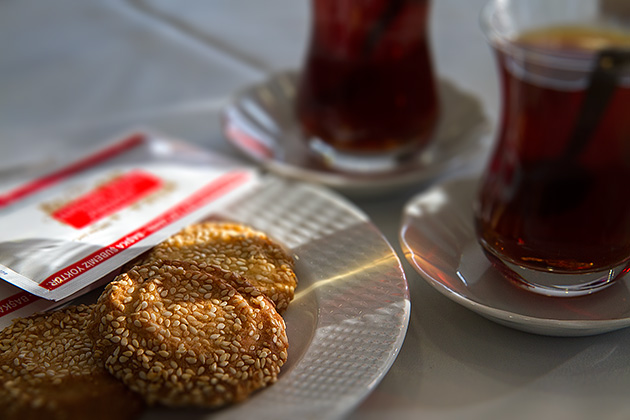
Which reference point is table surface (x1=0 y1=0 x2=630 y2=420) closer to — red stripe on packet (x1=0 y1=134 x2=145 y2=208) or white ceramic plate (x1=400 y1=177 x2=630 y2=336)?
white ceramic plate (x1=400 y1=177 x2=630 y2=336)

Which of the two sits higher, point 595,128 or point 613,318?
point 595,128

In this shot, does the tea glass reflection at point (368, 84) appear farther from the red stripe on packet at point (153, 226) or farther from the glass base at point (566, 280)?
the glass base at point (566, 280)

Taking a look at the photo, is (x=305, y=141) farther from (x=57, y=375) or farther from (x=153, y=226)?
(x=57, y=375)

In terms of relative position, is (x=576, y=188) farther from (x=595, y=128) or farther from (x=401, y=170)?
(x=401, y=170)

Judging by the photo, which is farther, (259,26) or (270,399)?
(259,26)

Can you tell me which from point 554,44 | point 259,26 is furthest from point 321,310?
point 259,26

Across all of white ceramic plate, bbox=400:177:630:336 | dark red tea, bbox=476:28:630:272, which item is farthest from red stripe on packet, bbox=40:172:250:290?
dark red tea, bbox=476:28:630:272
